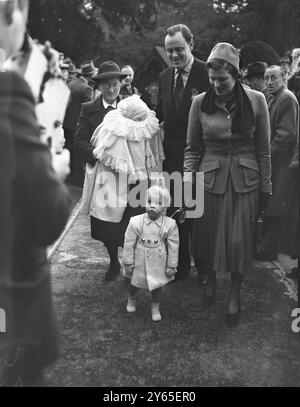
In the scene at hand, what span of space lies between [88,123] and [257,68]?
1943 millimetres

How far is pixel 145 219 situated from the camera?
3398mm

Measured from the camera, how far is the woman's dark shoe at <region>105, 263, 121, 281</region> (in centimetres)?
414

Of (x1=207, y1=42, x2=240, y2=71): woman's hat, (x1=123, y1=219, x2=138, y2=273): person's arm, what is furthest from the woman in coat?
(x1=123, y1=219, x2=138, y2=273): person's arm

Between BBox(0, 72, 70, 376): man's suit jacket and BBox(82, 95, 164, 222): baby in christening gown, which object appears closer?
BBox(0, 72, 70, 376): man's suit jacket

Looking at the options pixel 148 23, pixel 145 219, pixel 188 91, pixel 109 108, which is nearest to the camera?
pixel 145 219

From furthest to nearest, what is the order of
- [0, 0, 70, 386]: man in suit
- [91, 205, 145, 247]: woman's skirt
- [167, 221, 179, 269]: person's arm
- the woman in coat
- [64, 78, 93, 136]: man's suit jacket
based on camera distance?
1. [64, 78, 93, 136]: man's suit jacket
2. [91, 205, 145, 247]: woman's skirt
3. [167, 221, 179, 269]: person's arm
4. the woman in coat
5. [0, 0, 70, 386]: man in suit

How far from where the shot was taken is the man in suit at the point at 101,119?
3992 millimetres

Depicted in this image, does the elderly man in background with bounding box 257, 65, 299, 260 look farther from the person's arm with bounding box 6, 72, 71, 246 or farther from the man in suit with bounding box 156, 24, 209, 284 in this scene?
the person's arm with bounding box 6, 72, 71, 246

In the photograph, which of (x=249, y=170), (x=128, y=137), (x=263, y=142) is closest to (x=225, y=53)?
(x=263, y=142)

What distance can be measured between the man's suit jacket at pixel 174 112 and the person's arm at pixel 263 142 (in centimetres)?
64

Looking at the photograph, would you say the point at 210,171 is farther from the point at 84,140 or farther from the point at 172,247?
the point at 84,140

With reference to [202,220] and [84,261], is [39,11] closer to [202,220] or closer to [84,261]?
[202,220]
